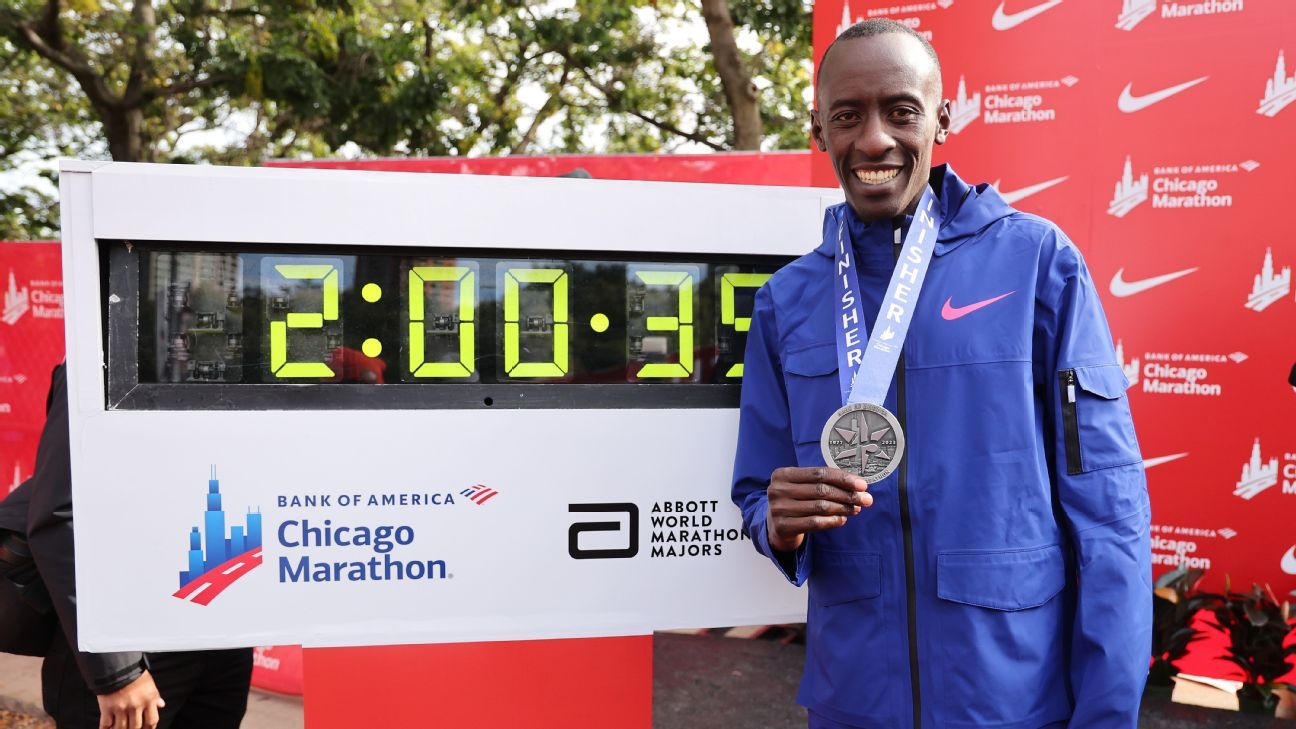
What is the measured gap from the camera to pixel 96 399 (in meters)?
1.84

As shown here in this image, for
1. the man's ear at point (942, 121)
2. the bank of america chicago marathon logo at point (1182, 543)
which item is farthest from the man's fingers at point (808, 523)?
the bank of america chicago marathon logo at point (1182, 543)

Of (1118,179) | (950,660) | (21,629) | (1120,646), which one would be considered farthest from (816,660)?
(1118,179)

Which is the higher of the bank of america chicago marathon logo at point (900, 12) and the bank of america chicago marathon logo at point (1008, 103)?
the bank of america chicago marathon logo at point (900, 12)

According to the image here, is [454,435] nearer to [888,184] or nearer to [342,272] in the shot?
[342,272]

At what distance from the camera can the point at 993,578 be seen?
1474 millimetres

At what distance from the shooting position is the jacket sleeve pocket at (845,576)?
156cm

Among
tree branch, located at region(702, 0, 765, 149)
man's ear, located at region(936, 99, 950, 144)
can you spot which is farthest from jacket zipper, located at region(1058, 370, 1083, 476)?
tree branch, located at region(702, 0, 765, 149)

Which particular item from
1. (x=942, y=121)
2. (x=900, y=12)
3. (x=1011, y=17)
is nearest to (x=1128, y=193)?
(x=1011, y=17)

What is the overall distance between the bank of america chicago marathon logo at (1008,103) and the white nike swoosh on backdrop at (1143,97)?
0.19 m

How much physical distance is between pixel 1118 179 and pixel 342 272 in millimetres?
3089

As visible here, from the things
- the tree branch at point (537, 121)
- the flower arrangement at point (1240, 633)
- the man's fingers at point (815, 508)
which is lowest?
the flower arrangement at point (1240, 633)

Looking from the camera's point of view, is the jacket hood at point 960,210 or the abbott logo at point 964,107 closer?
the jacket hood at point 960,210

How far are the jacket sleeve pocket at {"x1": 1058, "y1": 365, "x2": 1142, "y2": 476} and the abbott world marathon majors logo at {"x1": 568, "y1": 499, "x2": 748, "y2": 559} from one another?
828 millimetres

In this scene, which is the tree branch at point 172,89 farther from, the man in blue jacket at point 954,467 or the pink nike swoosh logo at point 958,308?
the pink nike swoosh logo at point 958,308
